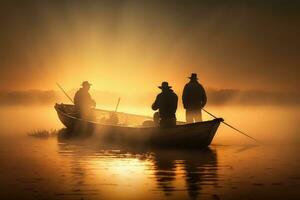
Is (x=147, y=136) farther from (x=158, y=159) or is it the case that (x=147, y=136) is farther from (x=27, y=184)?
(x=27, y=184)

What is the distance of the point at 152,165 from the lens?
18312 mm

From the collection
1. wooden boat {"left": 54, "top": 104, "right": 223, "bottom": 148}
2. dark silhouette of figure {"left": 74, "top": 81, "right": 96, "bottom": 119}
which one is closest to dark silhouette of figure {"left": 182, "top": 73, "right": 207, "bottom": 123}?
wooden boat {"left": 54, "top": 104, "right": 223, "bottom": 148}

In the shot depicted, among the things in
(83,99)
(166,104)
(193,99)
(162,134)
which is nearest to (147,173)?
(162,134)

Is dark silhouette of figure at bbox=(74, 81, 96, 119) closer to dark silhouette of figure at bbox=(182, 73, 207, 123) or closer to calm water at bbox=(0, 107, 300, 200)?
calm water at bbox=(0, 107, 300, 200)

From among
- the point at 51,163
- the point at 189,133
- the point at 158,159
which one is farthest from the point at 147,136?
the point at 51,163

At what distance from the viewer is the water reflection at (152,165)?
1446 cm

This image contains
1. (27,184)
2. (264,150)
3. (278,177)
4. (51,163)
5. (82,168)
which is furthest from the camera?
(264,150)

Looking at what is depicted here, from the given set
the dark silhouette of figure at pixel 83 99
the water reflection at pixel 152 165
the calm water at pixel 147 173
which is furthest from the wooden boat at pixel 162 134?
the dark silhouette of figure at pixel 83 99

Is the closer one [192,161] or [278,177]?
[278,177]

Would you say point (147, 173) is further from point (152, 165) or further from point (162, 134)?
point (162, 134)

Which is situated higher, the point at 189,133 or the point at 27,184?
the point at 189,133

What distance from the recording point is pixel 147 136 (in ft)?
79.1

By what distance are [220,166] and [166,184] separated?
4.38 meters

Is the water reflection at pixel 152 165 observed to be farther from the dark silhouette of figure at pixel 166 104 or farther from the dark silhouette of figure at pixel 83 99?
the dark silhouette of figure at pixel 83 99
